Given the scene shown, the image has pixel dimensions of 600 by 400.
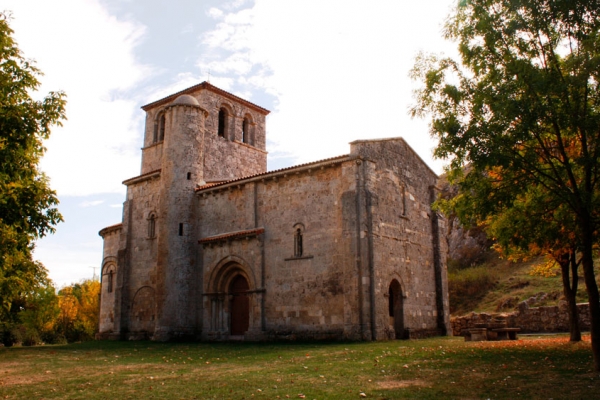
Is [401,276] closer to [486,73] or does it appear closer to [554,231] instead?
[554,231]

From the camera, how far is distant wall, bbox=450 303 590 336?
23953 mm

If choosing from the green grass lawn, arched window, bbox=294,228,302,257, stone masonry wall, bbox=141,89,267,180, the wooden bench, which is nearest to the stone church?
arched window, bbox=294,228,302,257

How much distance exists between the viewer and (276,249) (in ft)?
75.9

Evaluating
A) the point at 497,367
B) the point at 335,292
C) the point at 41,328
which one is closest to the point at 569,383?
the point at 497,367

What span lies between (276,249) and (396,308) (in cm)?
590

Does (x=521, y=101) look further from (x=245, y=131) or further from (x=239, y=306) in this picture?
(x=245, y=131)

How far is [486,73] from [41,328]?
3920 cm

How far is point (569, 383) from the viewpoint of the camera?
360 inches

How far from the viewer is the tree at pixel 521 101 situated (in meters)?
10.9

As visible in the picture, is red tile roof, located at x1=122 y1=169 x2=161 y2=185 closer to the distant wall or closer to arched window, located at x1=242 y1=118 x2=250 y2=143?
arched window, located at x1=242 y1=118 x2=250 y2=143

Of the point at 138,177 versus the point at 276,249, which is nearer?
the point at 276,249

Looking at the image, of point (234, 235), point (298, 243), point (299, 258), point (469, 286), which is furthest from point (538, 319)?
point (234, 235)

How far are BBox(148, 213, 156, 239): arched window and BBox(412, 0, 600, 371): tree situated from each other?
18909 millimetres

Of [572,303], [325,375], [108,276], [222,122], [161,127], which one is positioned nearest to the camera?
[325,375]
